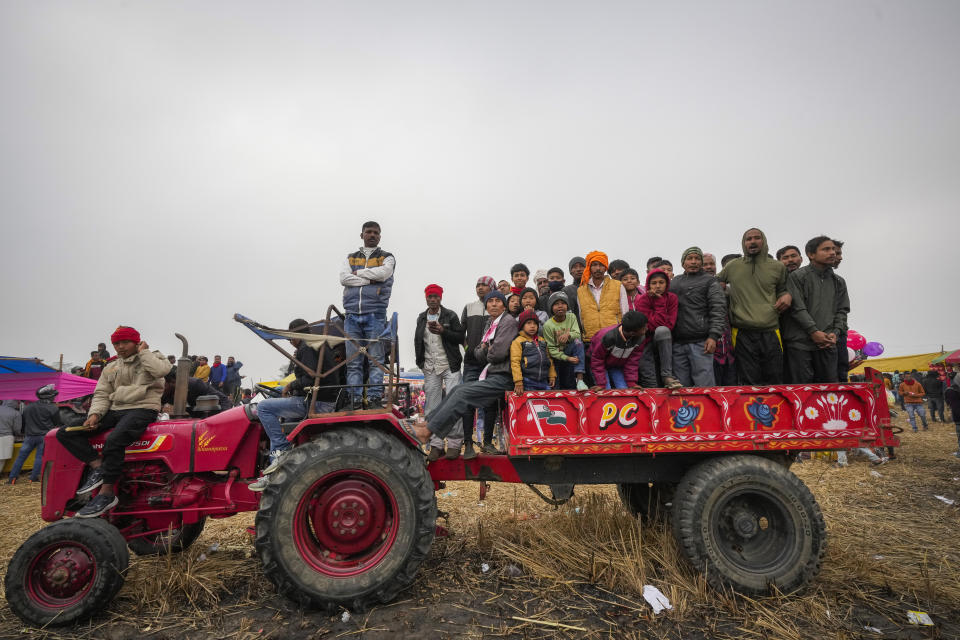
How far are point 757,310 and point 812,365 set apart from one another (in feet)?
2.56

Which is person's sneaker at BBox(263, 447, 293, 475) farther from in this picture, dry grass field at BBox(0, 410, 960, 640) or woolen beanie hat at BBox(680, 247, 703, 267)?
woolen beanie hat at BBox(680, 247, 703, 267)

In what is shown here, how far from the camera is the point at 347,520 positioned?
3.20 metres

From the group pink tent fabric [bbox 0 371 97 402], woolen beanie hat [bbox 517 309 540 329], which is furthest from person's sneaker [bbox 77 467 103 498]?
pink tent fabric [bbox 0 371 97 402]

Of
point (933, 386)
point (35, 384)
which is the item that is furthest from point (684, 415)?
point (933, 386)

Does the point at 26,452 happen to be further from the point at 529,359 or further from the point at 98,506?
the point at 529,359

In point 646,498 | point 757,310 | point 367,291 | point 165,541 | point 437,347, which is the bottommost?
point 165,541

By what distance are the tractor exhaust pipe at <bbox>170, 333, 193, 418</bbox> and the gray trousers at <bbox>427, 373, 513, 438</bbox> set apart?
2407 mm

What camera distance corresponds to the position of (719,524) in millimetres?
3428

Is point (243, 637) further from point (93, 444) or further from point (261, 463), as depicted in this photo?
point (93, 444)

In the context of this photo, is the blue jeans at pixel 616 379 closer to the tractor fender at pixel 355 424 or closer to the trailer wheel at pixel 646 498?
the trailer wheel at pixel 646 498

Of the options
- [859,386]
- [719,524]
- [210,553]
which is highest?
[859,386]

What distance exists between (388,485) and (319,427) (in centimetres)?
78

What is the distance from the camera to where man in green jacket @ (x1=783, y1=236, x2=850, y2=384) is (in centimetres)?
421

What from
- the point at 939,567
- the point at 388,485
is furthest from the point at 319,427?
the point at 939,567
